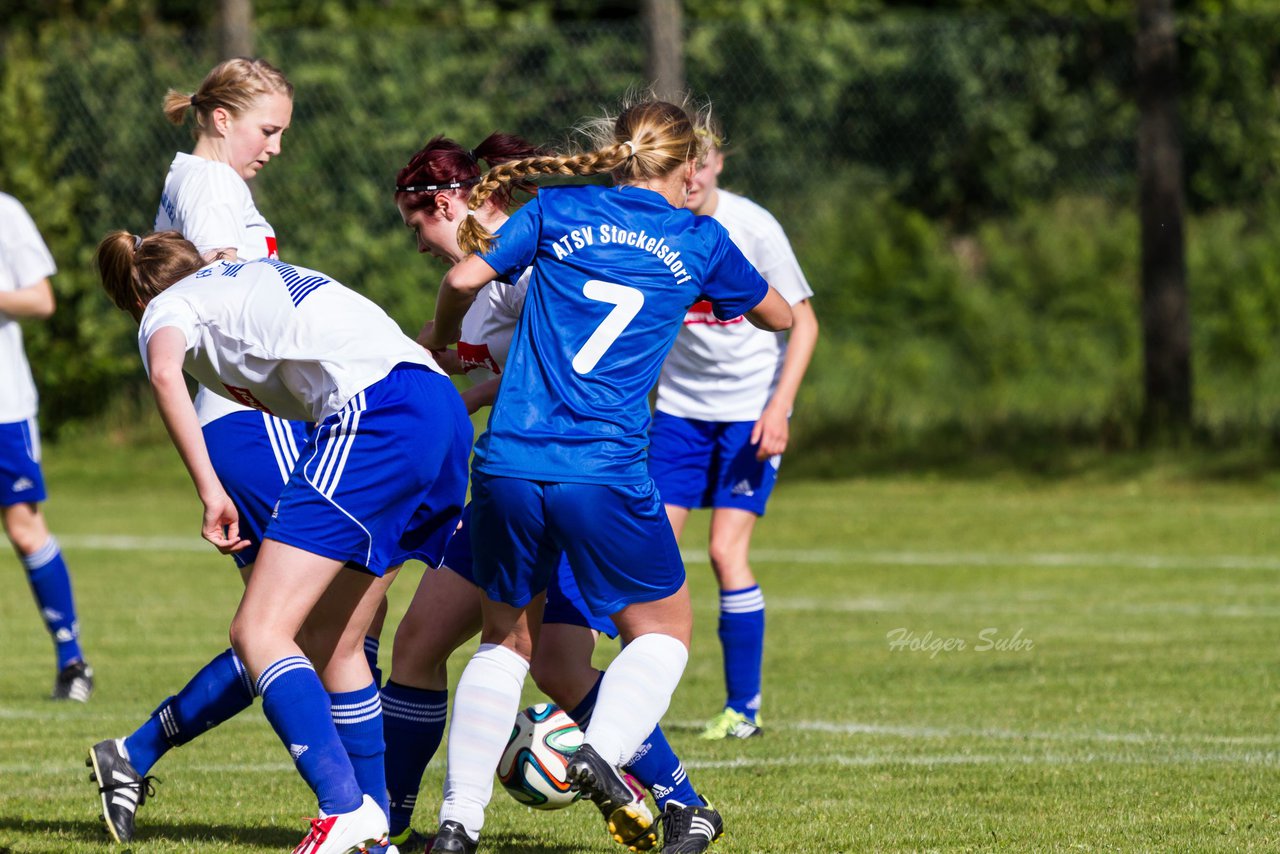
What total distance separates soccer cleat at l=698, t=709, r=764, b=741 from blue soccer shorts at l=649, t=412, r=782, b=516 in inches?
32.2

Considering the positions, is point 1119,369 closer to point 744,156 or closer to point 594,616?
point 744,156

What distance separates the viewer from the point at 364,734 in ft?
13.9

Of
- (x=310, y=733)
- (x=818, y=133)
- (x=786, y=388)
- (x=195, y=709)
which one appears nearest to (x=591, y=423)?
(x=310, y=733)

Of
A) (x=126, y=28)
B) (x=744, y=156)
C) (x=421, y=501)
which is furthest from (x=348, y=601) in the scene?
(x=126, y=28)

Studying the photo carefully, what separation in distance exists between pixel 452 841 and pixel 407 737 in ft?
1.90

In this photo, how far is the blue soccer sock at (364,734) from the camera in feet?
13.8

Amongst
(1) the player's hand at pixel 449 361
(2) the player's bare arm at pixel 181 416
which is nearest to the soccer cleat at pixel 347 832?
(2) the player's bare arm at pixel 181 416

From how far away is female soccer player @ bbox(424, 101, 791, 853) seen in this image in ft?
12.9

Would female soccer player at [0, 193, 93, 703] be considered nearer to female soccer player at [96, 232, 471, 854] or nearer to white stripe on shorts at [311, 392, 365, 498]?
female soccer player at [96, 232, 471, 854]

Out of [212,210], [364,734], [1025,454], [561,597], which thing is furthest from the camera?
[1025,454]

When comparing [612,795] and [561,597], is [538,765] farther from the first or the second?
[612,795]

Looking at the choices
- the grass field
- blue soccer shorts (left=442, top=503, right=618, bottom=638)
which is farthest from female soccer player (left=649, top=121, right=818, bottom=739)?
blue soccer shorts (left=442, top=503, right=618, bottom=638)

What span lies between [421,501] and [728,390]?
2.81m

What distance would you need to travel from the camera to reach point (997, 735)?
5.96 meters
